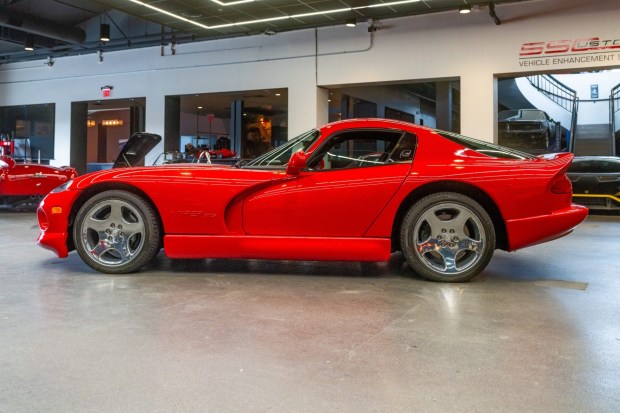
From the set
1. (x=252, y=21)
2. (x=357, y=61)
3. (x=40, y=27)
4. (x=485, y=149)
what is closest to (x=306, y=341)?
(x=485, y=149)

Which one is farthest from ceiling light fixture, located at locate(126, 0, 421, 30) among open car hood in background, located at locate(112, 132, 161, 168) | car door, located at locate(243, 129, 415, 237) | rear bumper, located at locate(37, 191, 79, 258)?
rear bumper, located at locate(37, 191, 79, 258)

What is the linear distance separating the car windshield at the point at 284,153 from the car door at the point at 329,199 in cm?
15

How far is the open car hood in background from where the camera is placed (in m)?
6.66

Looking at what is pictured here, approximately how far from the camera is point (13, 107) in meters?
16.7

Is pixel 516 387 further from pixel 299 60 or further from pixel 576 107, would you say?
pixel 576 107

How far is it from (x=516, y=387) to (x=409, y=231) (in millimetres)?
1845

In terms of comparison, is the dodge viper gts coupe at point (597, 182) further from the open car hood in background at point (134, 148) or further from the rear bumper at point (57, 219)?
the rear bumper at point (57, 219)

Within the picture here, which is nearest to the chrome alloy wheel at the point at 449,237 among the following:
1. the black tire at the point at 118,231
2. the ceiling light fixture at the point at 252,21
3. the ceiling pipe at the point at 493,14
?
the black tire at the point at 118,231

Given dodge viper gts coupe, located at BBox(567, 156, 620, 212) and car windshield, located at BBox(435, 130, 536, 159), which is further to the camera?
dodge viper gts coupe, located at BBox(567, 156, 620, 212)

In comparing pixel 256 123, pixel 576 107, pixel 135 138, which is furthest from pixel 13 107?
pixel 576 107

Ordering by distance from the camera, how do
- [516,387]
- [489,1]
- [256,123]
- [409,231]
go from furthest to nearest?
[256,123], [489,1], [409,231], [516,387]

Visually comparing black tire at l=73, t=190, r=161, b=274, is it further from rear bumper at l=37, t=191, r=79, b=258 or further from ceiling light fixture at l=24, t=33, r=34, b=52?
ceiling light fixture at l=24, t=33, r=34, b=52

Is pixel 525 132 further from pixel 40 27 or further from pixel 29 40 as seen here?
pixel 29 40

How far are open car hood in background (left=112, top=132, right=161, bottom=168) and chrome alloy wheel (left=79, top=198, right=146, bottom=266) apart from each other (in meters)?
2.87
